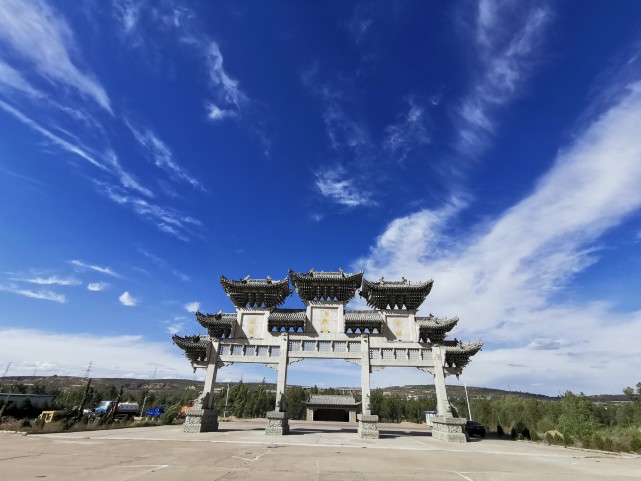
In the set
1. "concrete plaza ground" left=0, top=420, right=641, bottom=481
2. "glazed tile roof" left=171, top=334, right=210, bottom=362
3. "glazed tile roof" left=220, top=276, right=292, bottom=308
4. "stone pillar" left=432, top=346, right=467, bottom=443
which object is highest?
"glazed tile roof" left=220, top=276, right=292, bottom=308

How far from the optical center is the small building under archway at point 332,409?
151 ft

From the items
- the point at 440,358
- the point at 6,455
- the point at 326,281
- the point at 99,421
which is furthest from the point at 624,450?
the point at 99,421

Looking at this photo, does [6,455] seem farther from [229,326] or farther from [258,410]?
[258,410]

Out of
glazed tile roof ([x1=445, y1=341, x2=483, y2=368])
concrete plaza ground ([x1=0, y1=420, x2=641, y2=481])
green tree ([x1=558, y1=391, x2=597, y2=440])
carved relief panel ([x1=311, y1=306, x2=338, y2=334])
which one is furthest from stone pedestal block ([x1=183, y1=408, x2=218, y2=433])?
green tree ([x1=558, y1=391, x2=597, y2=440])

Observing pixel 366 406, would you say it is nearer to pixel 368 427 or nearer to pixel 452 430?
pixel 368 427

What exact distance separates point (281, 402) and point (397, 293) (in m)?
12.2

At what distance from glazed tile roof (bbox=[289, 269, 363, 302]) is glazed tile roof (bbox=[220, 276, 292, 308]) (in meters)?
1.36

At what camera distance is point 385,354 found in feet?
79.5

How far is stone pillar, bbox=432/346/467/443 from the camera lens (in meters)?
20.9

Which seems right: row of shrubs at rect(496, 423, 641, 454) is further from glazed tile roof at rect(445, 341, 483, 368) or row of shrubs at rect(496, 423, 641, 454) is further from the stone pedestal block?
the stone pedestal block

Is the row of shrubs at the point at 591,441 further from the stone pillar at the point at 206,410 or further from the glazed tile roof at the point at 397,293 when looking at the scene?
the stone pillar at the point at 206,410

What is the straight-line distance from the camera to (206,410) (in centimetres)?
2302

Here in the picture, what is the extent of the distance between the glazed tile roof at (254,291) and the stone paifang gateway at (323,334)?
83mm

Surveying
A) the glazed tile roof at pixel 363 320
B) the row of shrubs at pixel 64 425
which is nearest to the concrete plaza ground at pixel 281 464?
the row of shrubs at pixel 64 425
